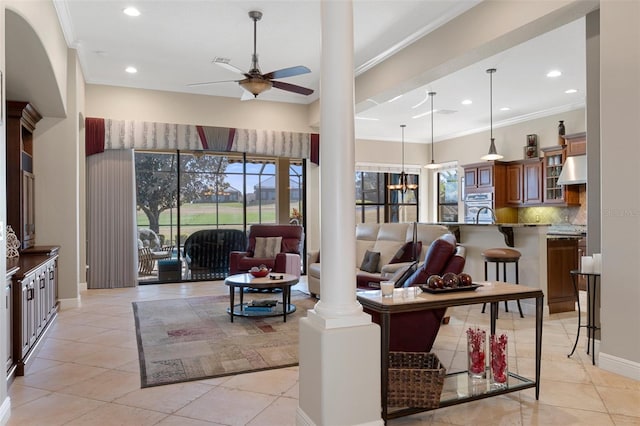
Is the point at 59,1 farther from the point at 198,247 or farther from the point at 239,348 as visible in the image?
the point at 198,247

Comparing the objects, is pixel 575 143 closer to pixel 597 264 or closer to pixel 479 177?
pixel 479 177

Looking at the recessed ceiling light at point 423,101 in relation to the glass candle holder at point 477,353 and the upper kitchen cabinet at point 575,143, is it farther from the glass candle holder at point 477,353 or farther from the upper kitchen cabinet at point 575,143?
the glass candle holder at point 477,353

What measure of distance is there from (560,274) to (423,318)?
3067mm

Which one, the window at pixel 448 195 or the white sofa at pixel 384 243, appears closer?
the white sofa at pixel 384 243

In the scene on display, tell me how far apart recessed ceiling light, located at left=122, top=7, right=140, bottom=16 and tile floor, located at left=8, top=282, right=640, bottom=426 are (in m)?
3.34

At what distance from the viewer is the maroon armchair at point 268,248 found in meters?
6.71

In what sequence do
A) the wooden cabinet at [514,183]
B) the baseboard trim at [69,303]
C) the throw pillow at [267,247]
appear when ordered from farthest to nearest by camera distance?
the wooden cabinet at [514,183] → the throw pillow at [267,247] → the baseboard trim at [69,303]

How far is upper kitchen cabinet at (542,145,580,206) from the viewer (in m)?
7.90

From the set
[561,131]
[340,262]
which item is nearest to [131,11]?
[340,262]

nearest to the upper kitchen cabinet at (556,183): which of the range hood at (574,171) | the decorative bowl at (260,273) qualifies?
the range hood at (574,171)

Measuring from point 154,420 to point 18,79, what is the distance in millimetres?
3899

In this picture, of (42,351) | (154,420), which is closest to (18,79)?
(42,351)

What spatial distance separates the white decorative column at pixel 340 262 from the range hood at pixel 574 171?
6420 millimetres

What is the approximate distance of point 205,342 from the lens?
417 cm
